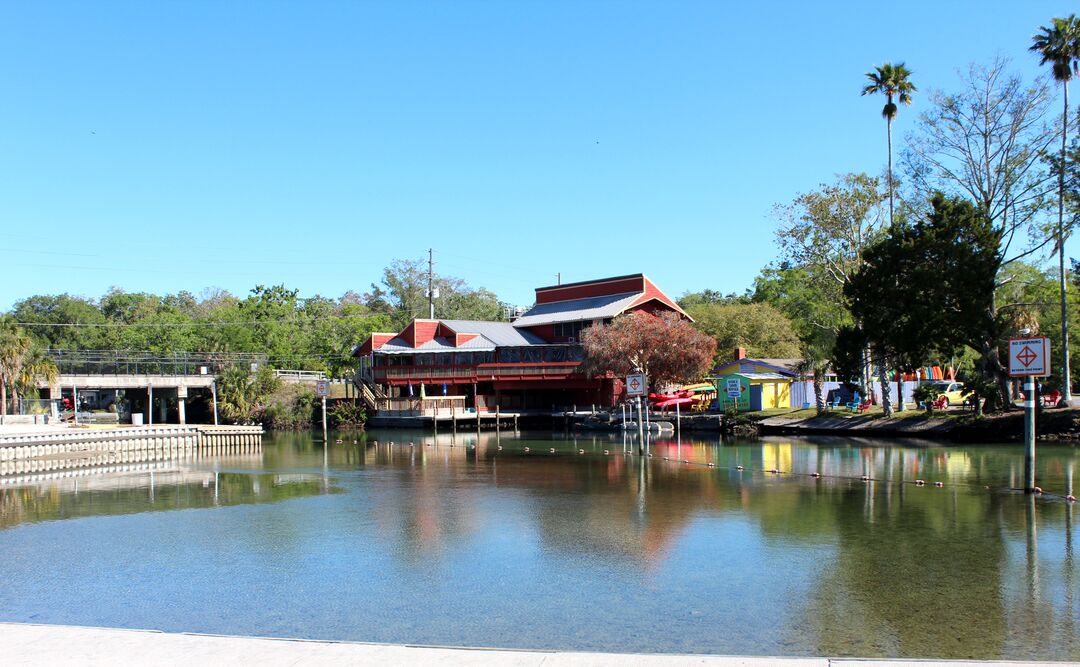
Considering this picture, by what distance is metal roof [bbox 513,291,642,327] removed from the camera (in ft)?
216

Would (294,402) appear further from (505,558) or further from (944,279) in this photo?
(505,558)

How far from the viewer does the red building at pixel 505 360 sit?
217 ft

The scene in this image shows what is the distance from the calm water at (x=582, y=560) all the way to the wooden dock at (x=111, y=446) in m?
10.6

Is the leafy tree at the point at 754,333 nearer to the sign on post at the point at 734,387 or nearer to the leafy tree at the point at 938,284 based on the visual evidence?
the sign on post at the point at 734,387

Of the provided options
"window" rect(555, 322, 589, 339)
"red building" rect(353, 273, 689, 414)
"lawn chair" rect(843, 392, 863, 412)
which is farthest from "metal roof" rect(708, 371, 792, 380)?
"window" rect(555, 322, 589, 339)

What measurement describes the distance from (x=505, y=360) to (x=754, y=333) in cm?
2134

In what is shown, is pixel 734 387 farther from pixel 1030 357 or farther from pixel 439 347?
pixel 1030 357

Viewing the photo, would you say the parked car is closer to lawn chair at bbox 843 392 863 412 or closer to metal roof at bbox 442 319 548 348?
lawn chair at bbox 843 392 863 412

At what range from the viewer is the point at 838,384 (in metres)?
60.0

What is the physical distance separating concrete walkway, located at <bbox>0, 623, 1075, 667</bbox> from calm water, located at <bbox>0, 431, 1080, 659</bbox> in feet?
5.82

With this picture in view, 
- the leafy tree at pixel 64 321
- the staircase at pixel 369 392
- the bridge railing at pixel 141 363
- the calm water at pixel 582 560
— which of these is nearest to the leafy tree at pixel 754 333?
the staircase at pixel 369 392

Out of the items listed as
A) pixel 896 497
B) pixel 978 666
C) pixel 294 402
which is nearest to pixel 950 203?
pixel 896 497

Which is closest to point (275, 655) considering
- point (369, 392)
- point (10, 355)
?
point (10, 355)

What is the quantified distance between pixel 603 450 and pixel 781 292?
51.4 m
